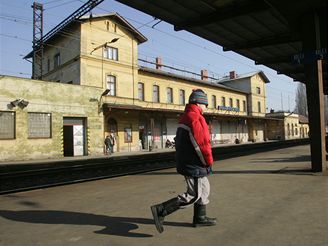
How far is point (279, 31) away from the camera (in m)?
14.6

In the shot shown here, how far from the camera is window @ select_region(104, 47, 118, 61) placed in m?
33.4

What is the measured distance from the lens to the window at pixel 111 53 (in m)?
33.4

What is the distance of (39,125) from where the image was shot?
25203mm

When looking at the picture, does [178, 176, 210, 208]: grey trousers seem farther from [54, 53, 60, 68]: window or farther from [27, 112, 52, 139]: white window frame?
[54, 53, 60, 68]: window

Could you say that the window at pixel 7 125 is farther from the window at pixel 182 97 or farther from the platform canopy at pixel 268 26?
the window at pixel 182 97

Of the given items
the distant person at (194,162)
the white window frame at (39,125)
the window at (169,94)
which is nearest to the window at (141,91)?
the window at (169,94)

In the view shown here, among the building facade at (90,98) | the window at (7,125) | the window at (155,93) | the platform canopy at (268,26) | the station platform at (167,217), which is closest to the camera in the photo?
the station platform at (167,217)

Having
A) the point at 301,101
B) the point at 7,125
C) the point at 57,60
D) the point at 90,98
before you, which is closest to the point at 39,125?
the point at 7,125

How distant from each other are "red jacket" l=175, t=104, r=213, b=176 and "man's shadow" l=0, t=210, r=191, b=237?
0.87 meters

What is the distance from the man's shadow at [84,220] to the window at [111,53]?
28.6m

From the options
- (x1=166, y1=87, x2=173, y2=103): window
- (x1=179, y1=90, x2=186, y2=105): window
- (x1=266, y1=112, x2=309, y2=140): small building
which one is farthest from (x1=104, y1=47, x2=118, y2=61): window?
(x1=266, y1=112, x2=309, y2=140): small building

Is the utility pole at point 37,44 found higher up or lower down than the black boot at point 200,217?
higher up

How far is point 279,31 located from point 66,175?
10.7 meters

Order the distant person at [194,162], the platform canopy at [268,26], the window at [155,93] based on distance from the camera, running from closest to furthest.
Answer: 1. the distant person at [194,162]
2. the platform canopy at [268,26]
3. the window at [155,93]
